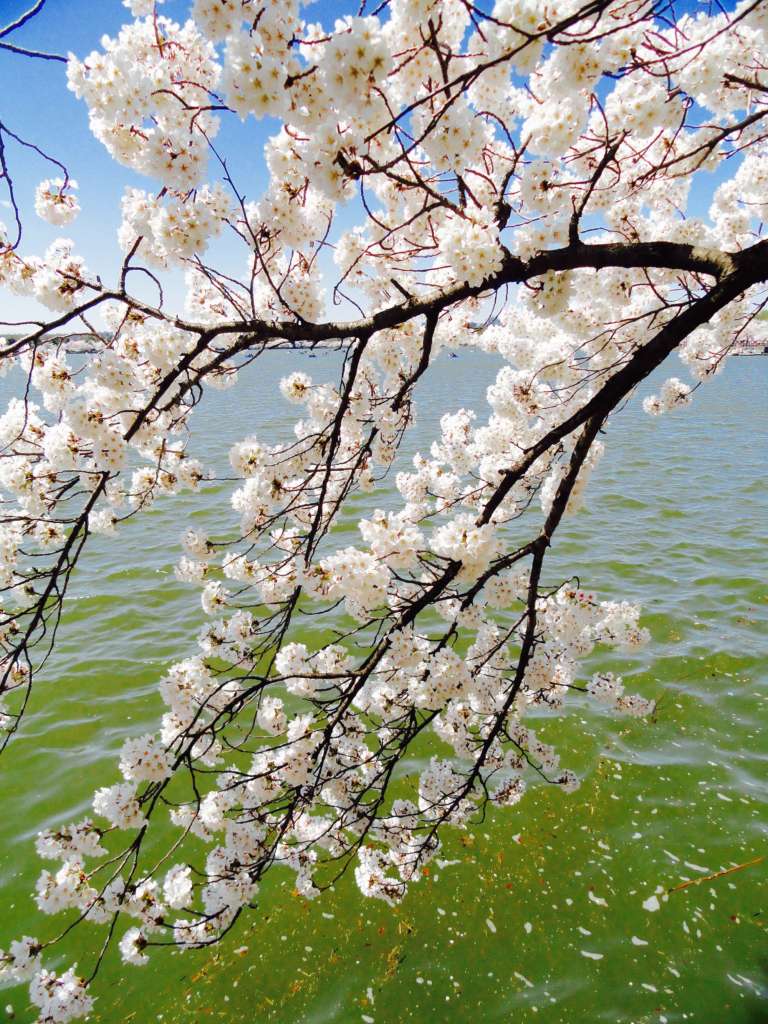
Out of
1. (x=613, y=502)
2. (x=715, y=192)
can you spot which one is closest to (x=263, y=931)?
(x=715, y=192)

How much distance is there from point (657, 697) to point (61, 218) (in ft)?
26.8

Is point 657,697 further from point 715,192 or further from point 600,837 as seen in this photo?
point 715,192

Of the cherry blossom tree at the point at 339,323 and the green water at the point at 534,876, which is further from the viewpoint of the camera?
the green water at the point at 534,876

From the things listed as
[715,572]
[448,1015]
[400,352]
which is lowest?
[448,1015]

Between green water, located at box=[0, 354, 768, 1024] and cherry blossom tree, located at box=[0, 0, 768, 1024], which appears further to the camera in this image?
green water, located at box=[0, 354, 768, 1024]

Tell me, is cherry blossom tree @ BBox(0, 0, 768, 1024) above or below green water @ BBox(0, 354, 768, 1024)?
above

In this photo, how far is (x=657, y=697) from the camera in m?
7.26

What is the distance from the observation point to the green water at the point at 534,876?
416cm

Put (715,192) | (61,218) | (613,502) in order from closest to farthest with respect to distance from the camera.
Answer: (61,218) → (715,192) → (613,502)

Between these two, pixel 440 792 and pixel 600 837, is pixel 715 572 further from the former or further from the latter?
pixel 440 792

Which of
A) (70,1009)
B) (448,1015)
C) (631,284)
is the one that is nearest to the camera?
(70,1009)

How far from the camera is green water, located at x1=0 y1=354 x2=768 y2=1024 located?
4.16 m

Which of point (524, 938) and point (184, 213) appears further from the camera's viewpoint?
point (524, 938)

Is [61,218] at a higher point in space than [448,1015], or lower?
higher
